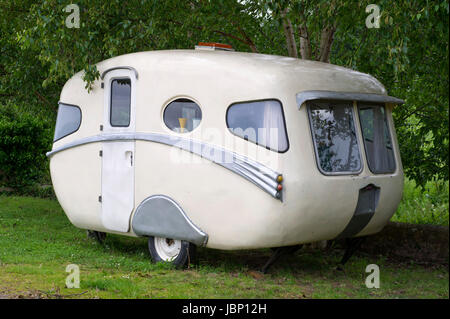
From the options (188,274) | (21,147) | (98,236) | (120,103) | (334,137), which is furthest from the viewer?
(21,147)

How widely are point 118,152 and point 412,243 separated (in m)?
4.69

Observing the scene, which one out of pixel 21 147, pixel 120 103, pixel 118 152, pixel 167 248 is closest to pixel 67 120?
pixel 120 103

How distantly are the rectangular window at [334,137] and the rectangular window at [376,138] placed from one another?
0.70 feet

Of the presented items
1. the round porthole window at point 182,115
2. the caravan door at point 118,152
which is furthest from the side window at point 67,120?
the round porthole window at point 182,115

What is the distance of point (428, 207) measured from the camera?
11.3 meters

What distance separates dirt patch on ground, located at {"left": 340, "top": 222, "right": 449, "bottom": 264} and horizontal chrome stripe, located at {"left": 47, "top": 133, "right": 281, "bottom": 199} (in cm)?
355

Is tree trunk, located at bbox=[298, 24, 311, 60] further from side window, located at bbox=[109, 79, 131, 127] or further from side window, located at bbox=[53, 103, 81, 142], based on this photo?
side window, located at bbox=[53, 103, 81, 142]

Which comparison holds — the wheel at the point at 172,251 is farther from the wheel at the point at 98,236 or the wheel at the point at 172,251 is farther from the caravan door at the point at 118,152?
the wheel at the point at 98,236

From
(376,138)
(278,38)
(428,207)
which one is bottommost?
(428,207)

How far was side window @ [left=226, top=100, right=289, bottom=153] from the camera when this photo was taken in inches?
290

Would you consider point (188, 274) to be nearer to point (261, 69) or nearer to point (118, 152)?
point (118, 152)

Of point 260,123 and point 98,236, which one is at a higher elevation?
point 260,123

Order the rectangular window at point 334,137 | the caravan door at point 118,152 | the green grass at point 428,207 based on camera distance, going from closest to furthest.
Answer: the rectangular window at point 334,137 → the caravan door at point 118,152 → the green grass at point 428,207

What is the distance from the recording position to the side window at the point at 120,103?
877 cm
